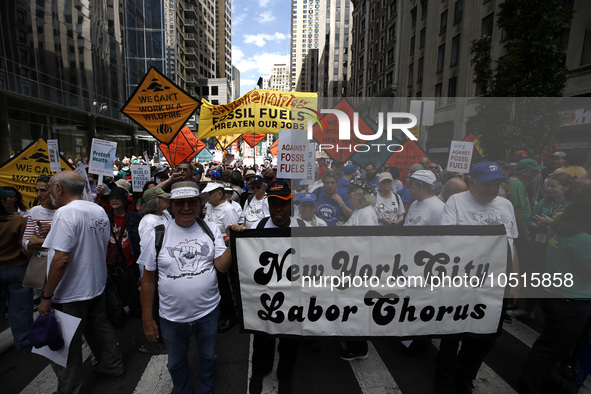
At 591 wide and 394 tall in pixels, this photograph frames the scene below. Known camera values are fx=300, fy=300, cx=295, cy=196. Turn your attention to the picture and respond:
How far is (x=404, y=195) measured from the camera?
218 inches

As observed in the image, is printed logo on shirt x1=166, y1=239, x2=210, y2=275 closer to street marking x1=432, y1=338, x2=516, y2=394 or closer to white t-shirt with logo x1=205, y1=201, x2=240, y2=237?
white t-shirt with logo x1=205, y1=201, x2=240, y2=237

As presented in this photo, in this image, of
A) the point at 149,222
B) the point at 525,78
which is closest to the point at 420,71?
the point at 525,78

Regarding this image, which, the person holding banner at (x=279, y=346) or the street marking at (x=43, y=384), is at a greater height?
the person holding banner at (x=279, y=346)

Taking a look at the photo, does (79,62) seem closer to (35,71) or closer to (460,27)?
(35,71)

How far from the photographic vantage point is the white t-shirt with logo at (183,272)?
2.40 m

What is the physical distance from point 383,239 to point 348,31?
100 metres

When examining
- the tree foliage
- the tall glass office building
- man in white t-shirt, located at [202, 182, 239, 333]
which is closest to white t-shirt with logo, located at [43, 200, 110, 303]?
man in white t-shirt, located at [202, 182, 239, 333]

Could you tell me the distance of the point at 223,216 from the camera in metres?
4.38

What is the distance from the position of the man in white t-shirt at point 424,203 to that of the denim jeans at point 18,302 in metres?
4.50

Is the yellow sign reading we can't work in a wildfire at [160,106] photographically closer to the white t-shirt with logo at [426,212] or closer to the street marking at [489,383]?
the white t-shirt with logo at [426,212]

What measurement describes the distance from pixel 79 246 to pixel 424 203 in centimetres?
362

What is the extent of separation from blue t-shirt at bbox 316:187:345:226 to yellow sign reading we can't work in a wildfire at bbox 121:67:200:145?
Answer: 3.31 metres

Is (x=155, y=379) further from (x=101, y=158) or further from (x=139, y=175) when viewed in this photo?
(x=139, y=175)

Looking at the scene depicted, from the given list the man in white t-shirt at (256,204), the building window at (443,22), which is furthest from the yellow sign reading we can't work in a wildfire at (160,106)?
the building window at (443,22)
